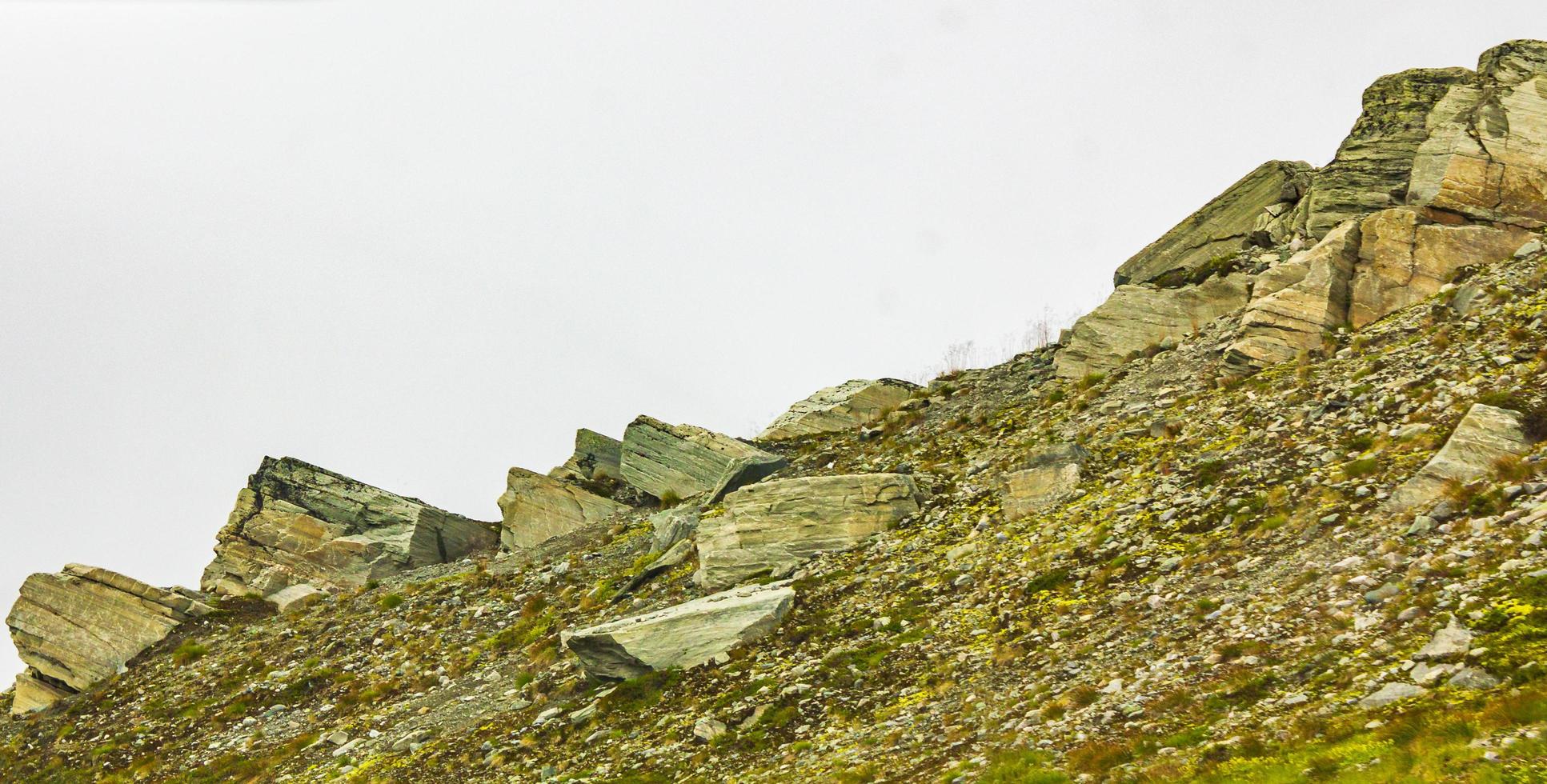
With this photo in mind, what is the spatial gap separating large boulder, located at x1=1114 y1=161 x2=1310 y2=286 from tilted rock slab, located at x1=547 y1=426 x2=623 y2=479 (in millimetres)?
24794

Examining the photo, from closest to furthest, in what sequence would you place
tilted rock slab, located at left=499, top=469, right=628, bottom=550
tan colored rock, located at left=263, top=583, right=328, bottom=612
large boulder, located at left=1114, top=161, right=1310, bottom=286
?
large boulder, located at left=1114, top=161, right=1310, bottom=286 → tan colored rock, located at left=263, top=583, right=328, bottom=612 → tilted rock slab, located at left=499, top=469, right=628, bottom=550

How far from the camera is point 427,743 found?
2311 cm

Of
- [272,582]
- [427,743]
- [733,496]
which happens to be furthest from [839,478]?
[272,582]

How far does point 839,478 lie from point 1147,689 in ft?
48.0

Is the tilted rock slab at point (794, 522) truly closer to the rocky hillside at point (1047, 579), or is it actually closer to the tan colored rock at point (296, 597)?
the rocky hillside at point (1047, 579)

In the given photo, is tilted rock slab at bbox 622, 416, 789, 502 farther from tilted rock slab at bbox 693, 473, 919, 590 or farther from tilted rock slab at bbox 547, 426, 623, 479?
tilted rock slab at bbox 693, 473, 919, 590

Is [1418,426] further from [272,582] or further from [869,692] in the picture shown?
[272,582]

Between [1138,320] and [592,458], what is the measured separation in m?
25.8

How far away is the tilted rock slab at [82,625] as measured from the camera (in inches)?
1405

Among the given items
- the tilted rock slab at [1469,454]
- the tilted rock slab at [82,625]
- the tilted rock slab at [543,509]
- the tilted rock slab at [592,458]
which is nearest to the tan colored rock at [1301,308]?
the tilted rock slab at [1469,454]

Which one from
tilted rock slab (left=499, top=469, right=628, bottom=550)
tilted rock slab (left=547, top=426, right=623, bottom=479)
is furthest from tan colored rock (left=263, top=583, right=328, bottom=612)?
tilted rock slab (left=547, top=426, right=623, bottom=479)

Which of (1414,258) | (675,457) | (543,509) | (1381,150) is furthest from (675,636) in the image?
(1381,150)

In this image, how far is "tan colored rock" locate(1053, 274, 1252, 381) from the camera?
32594 millimetres

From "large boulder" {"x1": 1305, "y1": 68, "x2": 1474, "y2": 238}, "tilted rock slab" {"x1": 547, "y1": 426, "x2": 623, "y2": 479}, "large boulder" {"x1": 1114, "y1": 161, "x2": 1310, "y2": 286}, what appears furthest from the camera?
"tilted rock slab" {"x1": 547, "y1": 426, "x2": 623, "y2": 479}
